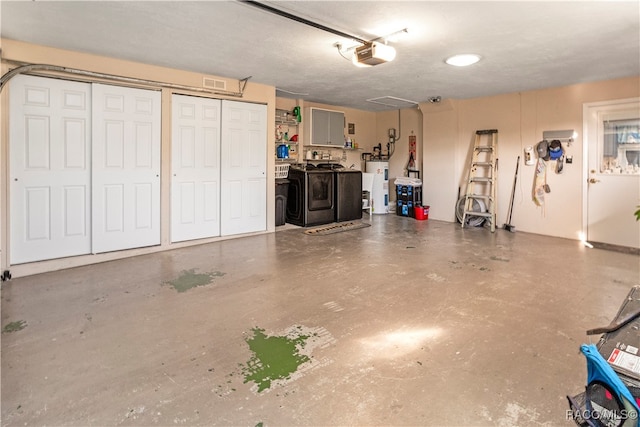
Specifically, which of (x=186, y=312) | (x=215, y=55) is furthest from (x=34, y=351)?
(x=215, y=55)

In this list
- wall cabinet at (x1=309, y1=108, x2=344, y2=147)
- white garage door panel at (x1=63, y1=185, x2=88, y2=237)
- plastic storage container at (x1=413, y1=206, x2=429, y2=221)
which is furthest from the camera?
plastic storage container at (x1=413, y1=206, x2=429, y2=221)

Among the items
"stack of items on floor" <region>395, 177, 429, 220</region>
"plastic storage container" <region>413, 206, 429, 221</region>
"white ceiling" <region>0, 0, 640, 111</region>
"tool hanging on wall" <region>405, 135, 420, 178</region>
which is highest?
"white ceiling" <region>0, 0, 640, 111</region>

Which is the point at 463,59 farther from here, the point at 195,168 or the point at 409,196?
the point at 409,196

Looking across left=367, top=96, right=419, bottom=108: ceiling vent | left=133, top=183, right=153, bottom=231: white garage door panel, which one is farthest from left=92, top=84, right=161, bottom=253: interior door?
left=367, top=96, right=419, bottom=108: ceiling vent

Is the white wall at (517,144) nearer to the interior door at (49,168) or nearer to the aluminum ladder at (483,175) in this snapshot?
the aluminum ladder at (483,175)

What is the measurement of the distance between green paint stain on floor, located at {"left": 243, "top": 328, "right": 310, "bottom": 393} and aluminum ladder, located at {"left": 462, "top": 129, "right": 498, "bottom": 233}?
5.49m

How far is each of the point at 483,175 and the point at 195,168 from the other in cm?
530

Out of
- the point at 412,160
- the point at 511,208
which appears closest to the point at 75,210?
the point at 412,160

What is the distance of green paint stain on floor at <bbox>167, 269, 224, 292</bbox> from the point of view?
11.7ft

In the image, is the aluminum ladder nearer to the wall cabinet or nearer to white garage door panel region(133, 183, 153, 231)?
the wall cabinet

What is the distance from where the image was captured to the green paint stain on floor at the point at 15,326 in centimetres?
259

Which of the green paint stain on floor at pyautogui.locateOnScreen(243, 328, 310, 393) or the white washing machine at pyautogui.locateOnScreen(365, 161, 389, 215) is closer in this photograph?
the green paint stain on floor at pyautogui.locateOnScreen(243, 328, 310, 393)

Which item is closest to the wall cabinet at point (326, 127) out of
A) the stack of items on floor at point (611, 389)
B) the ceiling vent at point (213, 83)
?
the ceiling vent at point (213, 83)

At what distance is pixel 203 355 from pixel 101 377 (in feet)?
1.79
